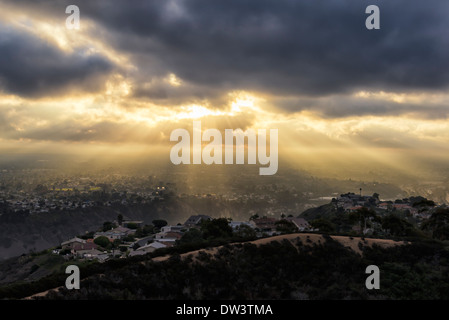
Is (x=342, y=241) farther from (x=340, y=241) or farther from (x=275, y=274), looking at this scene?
(x=275, y=274)

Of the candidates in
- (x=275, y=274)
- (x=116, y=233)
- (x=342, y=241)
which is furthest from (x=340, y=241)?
(x=116, y=233)

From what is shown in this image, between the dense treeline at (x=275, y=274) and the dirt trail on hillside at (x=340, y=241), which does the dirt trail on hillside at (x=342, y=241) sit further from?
the dense treeline at (x=275, y=274)

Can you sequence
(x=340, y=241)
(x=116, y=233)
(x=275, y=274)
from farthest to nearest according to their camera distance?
(x=116, y=233)
(x=340, y=241)
(x=275, y=274)

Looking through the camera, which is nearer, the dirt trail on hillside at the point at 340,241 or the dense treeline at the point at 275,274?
the dense treeline at the point at 275,274

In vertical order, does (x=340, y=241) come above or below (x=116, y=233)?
above

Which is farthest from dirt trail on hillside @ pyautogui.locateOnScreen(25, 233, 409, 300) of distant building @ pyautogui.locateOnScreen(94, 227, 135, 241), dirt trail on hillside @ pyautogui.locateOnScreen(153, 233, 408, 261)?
distant building @ pyautogui.locateOnScreen(94, 227, 135, 241)

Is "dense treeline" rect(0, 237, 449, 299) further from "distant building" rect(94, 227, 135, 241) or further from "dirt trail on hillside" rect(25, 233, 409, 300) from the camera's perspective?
"distant building" rect(94, 227, 135, 241)

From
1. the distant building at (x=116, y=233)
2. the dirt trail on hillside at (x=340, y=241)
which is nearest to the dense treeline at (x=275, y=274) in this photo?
the dirt trail on hillside at (x=340, y=241)

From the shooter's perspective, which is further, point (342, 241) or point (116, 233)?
point (116, 233)

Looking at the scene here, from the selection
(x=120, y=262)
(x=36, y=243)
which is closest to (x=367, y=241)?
(x=120, y=262)

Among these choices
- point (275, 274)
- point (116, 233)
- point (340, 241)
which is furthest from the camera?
point (116, 233)
